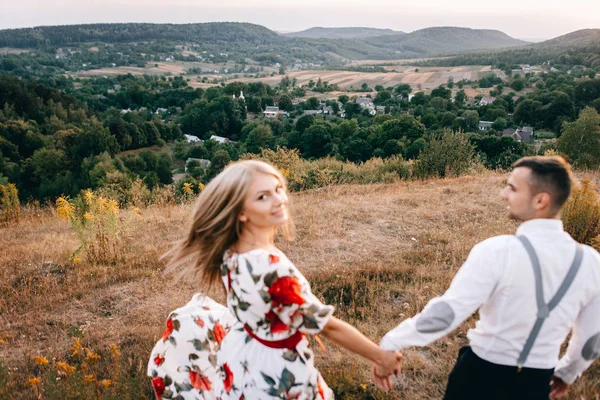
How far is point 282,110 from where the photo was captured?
239ft

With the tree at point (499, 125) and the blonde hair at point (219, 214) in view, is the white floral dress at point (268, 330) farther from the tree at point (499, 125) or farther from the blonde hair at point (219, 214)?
the tree at point (499, 125)

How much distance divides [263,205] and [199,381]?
1223mm

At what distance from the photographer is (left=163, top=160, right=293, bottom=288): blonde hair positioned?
2.00 meters

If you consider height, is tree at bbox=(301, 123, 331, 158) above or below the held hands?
below

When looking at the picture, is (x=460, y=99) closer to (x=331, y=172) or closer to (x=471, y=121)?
(x=471, y=121)

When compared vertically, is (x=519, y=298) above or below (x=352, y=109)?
above

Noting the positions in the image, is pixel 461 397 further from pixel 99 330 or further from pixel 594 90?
pixel 594 90

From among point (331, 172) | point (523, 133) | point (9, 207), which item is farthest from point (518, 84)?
point (9, 207)

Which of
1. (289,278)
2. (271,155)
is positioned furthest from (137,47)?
(289,278)

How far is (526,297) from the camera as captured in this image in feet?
5.51

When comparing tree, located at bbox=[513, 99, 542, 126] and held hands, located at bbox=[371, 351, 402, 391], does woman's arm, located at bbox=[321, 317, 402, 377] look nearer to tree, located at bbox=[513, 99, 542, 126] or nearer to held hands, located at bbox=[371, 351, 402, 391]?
held hands, located at bbox=[371, 351, 402, 391]

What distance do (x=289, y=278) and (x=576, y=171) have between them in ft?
40.2

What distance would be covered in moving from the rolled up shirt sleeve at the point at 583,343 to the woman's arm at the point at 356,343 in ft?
2.63

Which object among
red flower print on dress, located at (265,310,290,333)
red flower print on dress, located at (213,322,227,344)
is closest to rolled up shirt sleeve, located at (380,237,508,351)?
red flower print on dress, located at (265,310,290,333)
